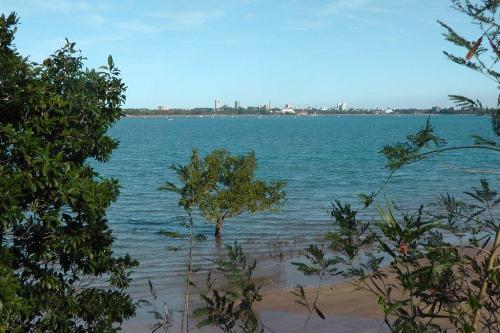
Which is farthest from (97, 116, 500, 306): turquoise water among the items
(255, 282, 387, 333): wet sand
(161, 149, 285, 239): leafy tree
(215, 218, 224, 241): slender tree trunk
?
(255, 282, 387, 333): wet sand

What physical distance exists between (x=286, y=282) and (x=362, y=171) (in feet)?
138

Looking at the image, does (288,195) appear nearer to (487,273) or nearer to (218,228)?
(218,228)

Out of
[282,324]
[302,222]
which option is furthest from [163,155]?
[282,324]

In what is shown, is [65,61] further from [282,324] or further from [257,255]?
[257,255]

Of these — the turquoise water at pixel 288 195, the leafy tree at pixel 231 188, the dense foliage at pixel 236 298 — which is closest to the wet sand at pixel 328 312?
the turquoise water at pixel 288 195

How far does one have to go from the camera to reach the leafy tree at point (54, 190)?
228 inches

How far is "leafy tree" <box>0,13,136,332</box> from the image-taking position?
19.0 ft

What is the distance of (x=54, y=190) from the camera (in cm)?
590

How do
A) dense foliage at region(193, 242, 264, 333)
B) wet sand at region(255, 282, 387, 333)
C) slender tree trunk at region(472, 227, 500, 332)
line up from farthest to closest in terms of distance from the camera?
wet sand at region(255, 282, 387, 333) → dense foliage at region(193, 242, 264, 333) → slender tree trunk at region(472, 227, 500, 332)

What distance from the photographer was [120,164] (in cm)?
7038

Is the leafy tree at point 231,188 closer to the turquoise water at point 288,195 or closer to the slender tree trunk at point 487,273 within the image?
the turquoise water at point 288,195

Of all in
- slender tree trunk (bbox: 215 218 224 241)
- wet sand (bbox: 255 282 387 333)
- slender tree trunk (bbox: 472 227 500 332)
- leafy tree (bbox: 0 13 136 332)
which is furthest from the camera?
slender tree trunk (bbox: 215 218 224 241)

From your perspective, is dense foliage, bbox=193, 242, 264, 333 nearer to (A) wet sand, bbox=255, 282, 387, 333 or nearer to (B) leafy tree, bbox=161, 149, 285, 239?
(A) wet sand, bbox=255, 282, 387, 333

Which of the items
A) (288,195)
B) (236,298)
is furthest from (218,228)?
(236,298)
